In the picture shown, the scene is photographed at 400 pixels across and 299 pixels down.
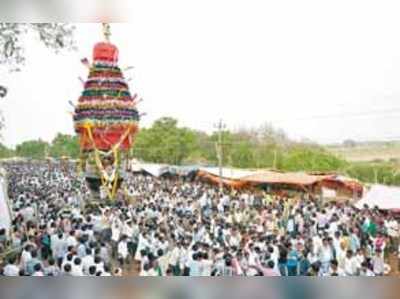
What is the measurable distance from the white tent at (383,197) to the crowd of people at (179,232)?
33mm

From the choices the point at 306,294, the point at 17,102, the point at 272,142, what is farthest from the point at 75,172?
the point at 306,294

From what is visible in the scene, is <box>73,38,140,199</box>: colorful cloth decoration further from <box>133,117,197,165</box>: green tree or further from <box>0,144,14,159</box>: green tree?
<box>0,144,14,159</box>: green tree

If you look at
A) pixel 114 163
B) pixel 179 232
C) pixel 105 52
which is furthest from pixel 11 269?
pixel 105 52

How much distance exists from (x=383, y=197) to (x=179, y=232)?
0.97 m

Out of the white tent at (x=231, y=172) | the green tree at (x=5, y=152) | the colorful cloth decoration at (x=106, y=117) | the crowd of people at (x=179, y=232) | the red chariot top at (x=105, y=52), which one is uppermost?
the red chariot top at (x=105, y=52)

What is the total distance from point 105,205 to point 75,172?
8.5 inches

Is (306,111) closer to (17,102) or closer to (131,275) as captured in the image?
(131,275)

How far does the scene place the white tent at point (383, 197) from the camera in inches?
125

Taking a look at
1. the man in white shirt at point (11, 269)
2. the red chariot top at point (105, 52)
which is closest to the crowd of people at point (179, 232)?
the man in white shirt at point (11, 269)

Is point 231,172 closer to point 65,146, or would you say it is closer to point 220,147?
point 220,147

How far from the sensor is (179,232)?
3270mm

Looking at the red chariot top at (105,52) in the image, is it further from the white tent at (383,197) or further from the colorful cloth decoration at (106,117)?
the white tent at (383,197)

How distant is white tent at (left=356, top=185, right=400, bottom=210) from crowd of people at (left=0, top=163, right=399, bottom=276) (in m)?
0.03

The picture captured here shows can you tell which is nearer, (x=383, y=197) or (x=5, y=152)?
(x=383, y=197)
